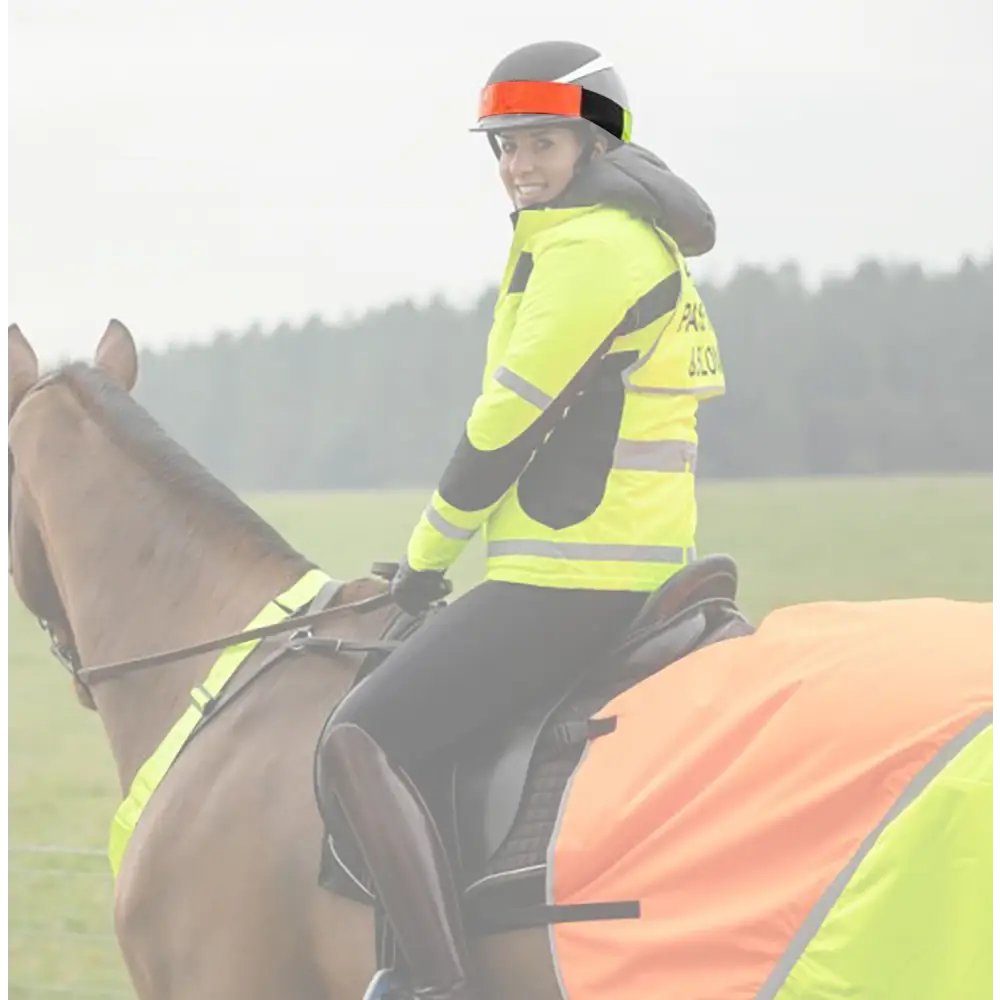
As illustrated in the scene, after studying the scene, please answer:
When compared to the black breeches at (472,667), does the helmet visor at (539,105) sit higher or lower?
higher

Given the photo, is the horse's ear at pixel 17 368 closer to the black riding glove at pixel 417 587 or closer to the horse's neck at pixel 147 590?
the horse's neck at pixel 147 590

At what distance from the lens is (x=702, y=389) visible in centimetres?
225

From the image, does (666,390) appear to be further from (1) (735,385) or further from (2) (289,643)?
(1) (735,385)

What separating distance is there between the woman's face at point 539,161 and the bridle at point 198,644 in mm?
683

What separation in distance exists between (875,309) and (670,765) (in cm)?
1459

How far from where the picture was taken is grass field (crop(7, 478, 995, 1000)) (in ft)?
32.5

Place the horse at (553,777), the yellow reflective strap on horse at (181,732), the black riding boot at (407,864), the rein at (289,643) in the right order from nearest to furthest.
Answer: the horse at (553,777)
the black riding boot at (407,864)
the rein at (289,643)
the yellow reflective strap on horse at (181,732)

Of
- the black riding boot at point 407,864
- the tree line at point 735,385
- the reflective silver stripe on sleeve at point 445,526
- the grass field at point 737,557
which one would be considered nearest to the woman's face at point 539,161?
the reflective silver stripe on sleeve at point 445,526

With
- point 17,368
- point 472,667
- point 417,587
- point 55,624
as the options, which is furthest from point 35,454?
point 472,667

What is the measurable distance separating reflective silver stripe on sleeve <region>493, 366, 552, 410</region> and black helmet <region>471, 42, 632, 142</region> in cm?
44

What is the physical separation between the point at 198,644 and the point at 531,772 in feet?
2.55

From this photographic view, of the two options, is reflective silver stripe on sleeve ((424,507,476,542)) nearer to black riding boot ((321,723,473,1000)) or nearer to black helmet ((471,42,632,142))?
black riding boot ((321,723,473,1000))

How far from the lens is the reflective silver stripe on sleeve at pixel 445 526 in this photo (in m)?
2.21

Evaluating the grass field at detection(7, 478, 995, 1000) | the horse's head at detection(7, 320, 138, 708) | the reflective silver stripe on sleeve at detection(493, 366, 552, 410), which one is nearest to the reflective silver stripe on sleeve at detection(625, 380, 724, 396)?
the reflective silver stripe on sleeve at detection(493, 366, 552, 410)
